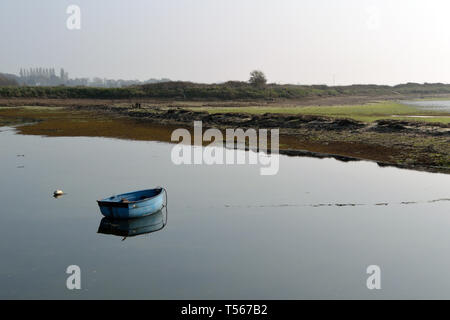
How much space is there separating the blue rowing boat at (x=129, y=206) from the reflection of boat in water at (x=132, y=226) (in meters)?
0.26

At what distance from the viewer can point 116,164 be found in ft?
120

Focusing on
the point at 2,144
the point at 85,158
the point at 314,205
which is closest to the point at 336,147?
the point at 314,205

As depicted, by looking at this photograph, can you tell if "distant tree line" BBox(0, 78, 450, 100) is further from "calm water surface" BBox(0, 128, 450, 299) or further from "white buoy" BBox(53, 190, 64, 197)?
"white buoy" BBox(53, 190, 64, 197)

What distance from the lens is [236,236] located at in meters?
20.8

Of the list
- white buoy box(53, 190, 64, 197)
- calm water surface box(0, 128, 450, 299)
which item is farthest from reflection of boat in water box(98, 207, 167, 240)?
white buoy box(53, 190, 64, 197)

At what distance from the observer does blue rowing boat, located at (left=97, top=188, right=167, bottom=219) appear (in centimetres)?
2177

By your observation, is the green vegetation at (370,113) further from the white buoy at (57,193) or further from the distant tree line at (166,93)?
the distant tree line at (166,93)

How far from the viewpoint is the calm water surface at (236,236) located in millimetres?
16047

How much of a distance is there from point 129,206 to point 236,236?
538cm

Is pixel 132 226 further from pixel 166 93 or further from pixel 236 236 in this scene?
pixel 166 93

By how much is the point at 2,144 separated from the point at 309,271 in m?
41.8

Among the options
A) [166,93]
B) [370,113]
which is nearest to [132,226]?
[370,113]
